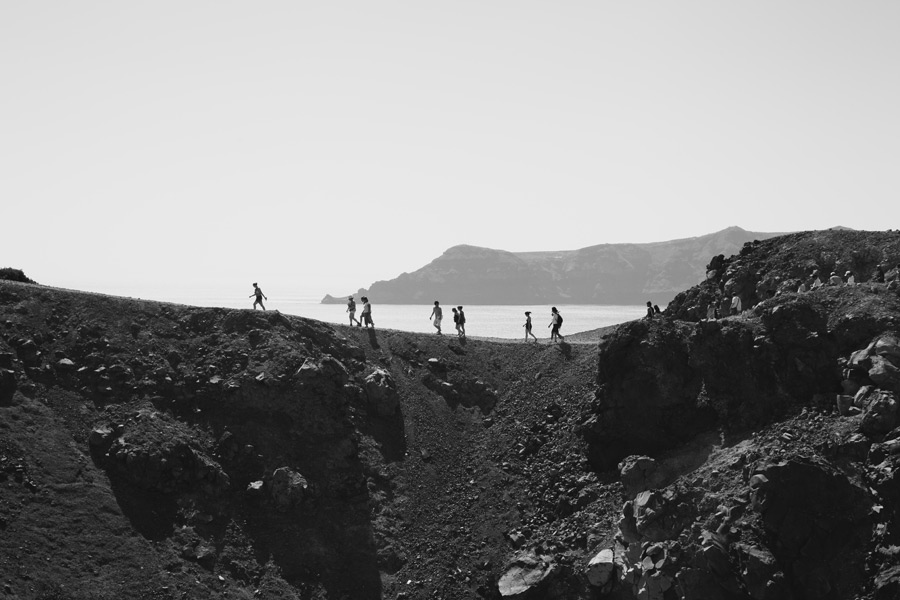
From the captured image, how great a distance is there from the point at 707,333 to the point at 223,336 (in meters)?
24.4

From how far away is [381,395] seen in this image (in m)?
42.0

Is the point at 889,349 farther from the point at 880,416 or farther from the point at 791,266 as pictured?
the point at 791,266

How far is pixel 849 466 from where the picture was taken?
93.7 ft

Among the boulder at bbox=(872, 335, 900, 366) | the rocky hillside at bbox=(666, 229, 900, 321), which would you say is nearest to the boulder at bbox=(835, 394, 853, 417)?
the boulder at bbox=(872, 335, 900, 366)

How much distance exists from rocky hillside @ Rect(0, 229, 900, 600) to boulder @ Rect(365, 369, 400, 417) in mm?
121

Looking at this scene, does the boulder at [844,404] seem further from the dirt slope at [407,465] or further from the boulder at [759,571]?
the boulder at [759,571]

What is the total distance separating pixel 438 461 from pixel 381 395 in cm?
474

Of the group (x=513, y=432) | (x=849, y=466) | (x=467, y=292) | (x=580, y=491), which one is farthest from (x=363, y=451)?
(x=467, y=292)

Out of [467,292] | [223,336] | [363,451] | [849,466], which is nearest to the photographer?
[849,466]

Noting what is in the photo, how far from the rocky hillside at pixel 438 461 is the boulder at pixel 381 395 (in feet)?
0.40

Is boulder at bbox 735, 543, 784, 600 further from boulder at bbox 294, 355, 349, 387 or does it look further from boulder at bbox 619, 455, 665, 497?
boulder at bbox 294, 355, 349, 387

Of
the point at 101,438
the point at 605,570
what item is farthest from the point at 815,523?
the point at 101,438

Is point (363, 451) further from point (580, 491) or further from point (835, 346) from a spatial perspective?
point (835, 346)

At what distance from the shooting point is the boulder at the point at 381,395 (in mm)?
41875
